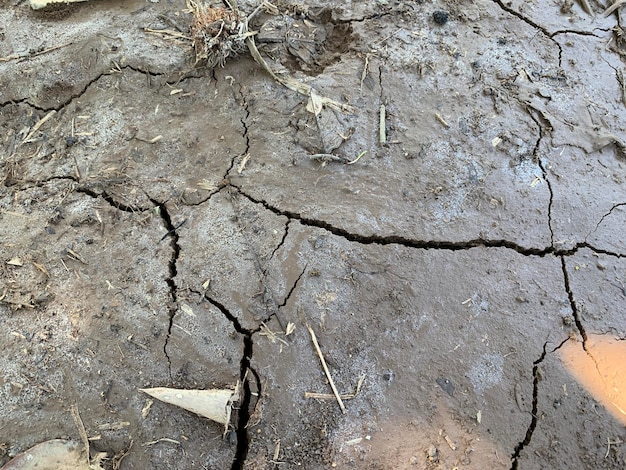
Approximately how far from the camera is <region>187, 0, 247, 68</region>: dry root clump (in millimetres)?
3324

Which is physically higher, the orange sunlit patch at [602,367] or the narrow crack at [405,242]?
the narrow crack at [405,242]

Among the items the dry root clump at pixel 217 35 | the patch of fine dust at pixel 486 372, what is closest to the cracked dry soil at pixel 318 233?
the patch of fine dust at pixel 486 372

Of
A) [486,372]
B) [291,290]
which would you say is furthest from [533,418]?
[291,290]

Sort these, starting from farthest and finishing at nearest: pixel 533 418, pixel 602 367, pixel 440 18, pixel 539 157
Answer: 1. pixel 440 18
2. pixel 539 157
3. pixel 602 367
4. pixel 533 418

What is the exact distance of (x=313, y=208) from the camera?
2.87m

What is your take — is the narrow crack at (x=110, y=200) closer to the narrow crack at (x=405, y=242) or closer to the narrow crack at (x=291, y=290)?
the narrow crack at (x=405, y=242)

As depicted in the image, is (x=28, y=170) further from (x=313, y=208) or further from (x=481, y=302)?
(x=481, y=302)

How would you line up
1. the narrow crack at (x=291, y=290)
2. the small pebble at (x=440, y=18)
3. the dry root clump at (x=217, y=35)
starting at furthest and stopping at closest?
the small pebble at (x=440, y=18), the dry root clump at (x=217, y=35), the narrow crack at (x=291, y=290)

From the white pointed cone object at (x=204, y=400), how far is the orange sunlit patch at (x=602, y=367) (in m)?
1.70

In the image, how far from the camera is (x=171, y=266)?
8.79ft

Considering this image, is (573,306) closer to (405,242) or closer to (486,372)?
(486,372)

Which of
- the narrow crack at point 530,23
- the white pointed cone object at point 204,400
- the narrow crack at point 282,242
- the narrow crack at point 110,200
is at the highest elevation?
the narrow crack at point 530,23

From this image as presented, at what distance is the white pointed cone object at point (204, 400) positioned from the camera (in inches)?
88.6

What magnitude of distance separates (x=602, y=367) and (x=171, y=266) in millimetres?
2309
